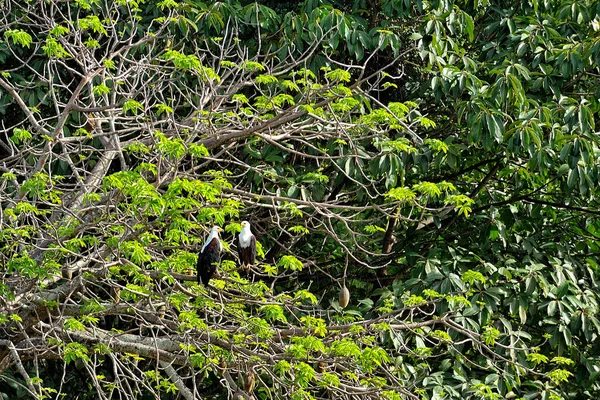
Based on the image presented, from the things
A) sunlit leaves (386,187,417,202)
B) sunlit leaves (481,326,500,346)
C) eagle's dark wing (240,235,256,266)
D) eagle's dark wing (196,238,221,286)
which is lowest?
sunlit leaves (481,326,500,346)

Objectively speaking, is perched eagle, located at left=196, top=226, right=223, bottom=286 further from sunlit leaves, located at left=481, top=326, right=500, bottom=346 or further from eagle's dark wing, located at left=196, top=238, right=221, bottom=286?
sunlit leaves, located at left=481, top=326, right=500, bottom=346

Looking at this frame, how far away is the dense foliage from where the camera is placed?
19.7 feet

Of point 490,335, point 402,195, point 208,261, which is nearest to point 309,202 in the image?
point 402,195

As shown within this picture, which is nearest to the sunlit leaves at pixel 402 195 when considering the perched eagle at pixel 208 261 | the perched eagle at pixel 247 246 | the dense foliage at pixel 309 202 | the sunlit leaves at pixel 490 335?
the dense foliage at pixel 309 202

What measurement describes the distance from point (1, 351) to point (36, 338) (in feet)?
0.87

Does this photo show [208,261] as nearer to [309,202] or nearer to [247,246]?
[247,246]

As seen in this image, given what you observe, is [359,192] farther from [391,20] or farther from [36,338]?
[36,338]

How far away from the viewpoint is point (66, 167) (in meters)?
7.69

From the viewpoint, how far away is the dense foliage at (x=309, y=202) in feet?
19.7

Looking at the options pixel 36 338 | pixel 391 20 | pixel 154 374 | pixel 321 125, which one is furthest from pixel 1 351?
pixel 391 20

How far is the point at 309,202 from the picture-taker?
6.42 meters

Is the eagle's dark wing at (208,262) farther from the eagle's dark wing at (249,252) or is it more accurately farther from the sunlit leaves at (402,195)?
the sunlit leaves at (402,195)

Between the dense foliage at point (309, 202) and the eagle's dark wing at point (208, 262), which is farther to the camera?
the dense foliage at point (309, 202)

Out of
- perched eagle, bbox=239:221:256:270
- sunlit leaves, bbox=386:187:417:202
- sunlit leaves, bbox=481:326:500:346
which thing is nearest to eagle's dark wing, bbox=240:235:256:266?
perched eagle, bbox=239:221:256:270
